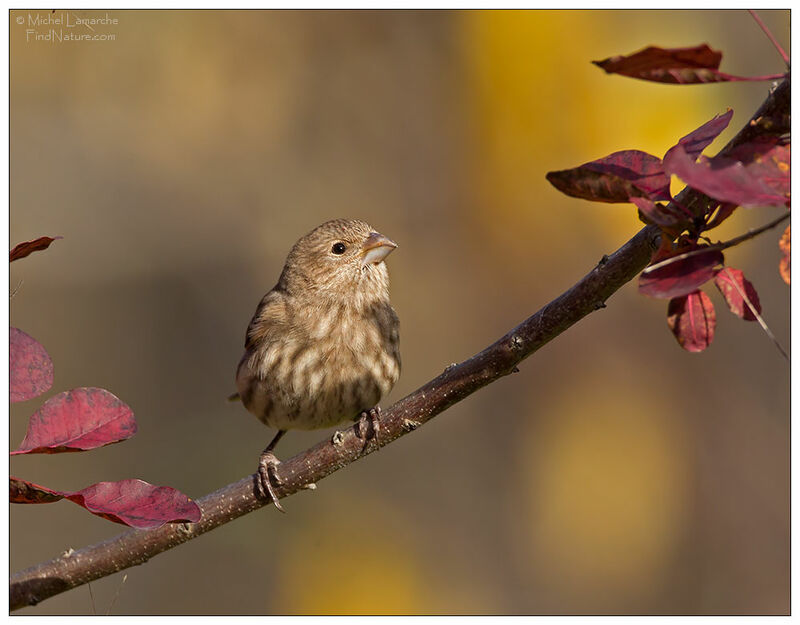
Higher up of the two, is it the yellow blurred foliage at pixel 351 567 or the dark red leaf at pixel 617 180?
the dark red leaf at pixel 617 180

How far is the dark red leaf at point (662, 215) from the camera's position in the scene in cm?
185

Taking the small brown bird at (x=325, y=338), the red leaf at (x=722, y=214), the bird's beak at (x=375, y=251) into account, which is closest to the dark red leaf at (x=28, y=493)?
the red leaf at (x=722, y=214)

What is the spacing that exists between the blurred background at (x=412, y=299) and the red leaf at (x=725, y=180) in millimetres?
6759

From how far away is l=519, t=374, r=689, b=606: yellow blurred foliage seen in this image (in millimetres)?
9305

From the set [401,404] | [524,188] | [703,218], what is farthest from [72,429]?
[524,188]

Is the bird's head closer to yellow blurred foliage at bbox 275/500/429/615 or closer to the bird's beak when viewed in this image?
the bird's beak

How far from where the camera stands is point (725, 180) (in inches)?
63.1

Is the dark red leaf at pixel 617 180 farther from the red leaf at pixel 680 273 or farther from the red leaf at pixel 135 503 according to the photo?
the red leaf at pixel 135 503

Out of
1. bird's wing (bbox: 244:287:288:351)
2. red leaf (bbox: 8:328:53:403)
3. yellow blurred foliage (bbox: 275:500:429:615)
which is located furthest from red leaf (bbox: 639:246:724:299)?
yellow blurred foliage (bbox: 275:500:429:615)

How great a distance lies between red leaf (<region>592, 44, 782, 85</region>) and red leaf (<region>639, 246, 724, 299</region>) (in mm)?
333

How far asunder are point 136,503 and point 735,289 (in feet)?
4.52

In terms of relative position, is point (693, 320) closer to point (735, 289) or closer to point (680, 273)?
point (735, 289)

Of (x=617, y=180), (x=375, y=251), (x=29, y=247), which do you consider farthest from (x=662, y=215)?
(x=375, y=251)

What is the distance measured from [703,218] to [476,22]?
9.15 m
